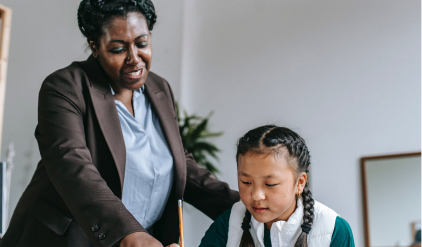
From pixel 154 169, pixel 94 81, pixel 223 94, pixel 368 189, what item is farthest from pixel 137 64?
pixel 223 94

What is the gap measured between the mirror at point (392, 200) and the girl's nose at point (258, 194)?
185 cm

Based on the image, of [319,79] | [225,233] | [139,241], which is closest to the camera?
[139,241]

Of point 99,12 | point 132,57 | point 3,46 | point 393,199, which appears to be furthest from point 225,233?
point 393,199

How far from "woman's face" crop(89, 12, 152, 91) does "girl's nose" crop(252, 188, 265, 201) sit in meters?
0.43

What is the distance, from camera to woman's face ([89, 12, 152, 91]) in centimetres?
104

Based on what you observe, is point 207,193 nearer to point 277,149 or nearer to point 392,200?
point 277,149

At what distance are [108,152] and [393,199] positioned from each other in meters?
2.06

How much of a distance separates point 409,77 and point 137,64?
6.85ft

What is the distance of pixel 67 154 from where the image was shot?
0.89 m

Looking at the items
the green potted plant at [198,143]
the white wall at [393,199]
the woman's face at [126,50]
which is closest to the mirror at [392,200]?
the white wall at [393,199]

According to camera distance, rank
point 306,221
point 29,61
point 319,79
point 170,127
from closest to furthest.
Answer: point 306,221
point 170,127
point 29,61
point 319,79

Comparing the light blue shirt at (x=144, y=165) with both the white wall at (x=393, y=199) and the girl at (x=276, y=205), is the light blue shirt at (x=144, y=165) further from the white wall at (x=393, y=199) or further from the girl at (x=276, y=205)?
the white wall at (x=393, y=199)

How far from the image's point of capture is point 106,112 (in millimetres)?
1050

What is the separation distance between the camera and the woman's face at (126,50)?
104 cm
